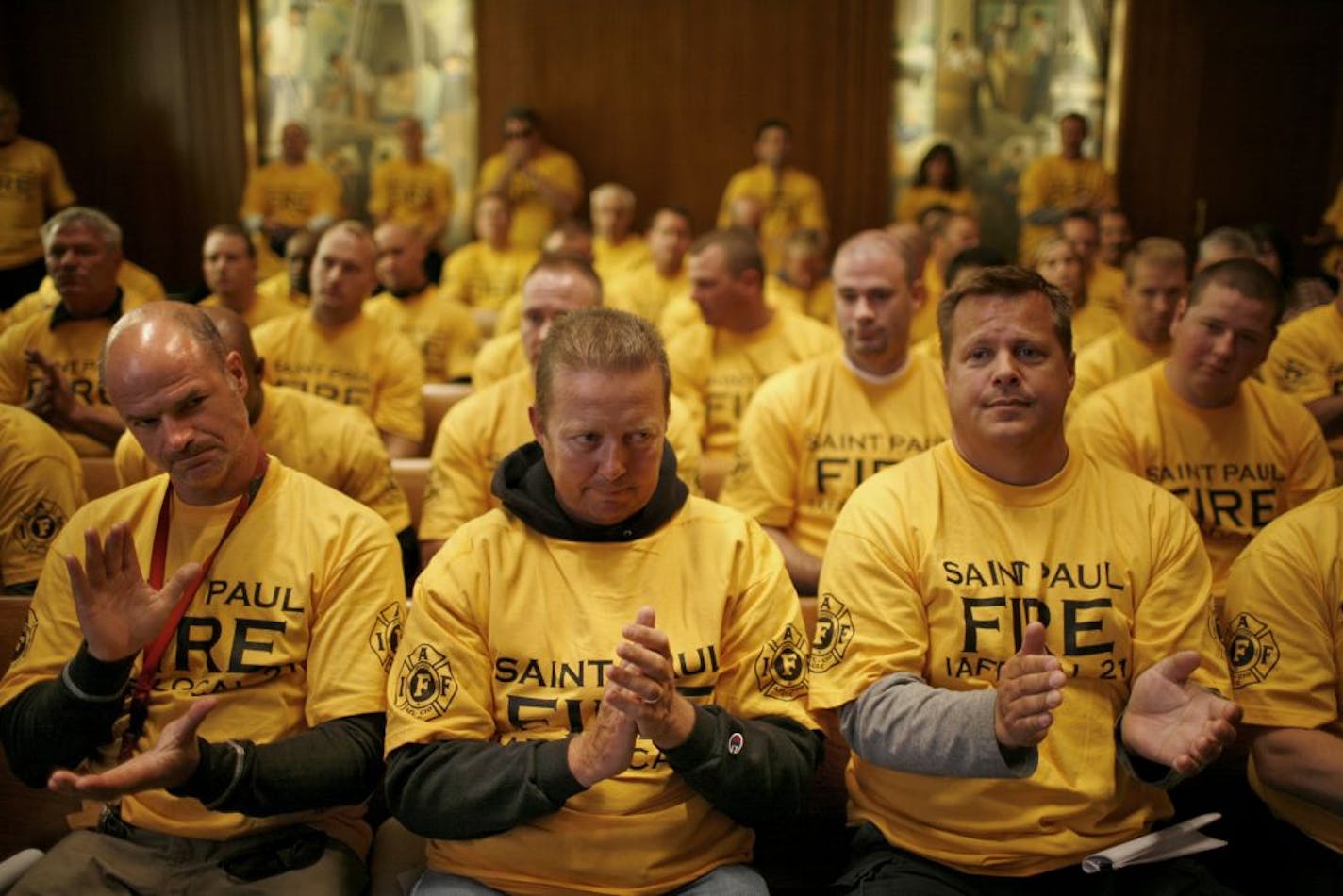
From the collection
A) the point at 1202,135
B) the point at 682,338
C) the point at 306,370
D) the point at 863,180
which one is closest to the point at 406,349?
the point at 306,370

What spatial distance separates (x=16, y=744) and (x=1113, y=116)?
9.49m

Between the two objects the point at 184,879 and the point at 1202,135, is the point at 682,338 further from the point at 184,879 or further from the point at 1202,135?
the point at 1202,135

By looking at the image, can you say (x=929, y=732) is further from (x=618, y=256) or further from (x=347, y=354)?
(x=618, y=256)

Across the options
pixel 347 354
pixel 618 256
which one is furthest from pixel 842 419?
pixel 618 256

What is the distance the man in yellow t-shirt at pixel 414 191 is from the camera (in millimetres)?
9406

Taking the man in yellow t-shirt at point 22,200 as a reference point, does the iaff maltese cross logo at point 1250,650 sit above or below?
below

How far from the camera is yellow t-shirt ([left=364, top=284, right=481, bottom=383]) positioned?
19.4ft

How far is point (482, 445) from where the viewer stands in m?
3.35

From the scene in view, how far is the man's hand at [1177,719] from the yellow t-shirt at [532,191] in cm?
761

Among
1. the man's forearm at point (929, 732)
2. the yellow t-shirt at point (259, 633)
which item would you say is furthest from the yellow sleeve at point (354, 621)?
the man's forearm at point (929, 732)

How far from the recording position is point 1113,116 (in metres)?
9.58

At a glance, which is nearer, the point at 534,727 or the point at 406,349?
the point at 534,727

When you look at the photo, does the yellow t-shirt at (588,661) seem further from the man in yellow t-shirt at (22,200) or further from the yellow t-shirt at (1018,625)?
the man in yellow t-shirt at (22,200)

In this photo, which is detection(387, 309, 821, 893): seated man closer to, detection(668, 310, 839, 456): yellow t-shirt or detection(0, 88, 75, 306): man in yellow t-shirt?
detection(668, 310, 839, 456): yellow t-shirt
